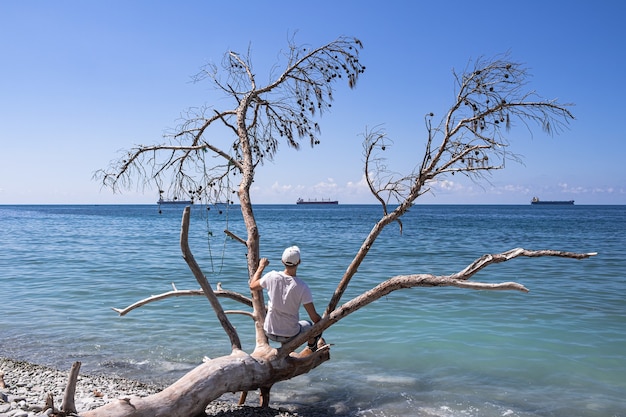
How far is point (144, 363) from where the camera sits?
28.5ft

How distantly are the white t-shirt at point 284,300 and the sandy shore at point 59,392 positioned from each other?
0.96 metres

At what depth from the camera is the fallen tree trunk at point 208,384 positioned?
15.6 ft

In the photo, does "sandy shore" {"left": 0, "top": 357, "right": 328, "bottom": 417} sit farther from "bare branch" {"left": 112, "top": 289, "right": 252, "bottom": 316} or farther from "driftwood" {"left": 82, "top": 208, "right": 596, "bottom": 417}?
"bare branch" {"left": 112, "top": 289, "right": 252, "bottom": 316}

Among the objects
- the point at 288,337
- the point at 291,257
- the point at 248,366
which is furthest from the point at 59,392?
the point at 291,257

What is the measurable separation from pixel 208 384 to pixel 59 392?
8.16ft

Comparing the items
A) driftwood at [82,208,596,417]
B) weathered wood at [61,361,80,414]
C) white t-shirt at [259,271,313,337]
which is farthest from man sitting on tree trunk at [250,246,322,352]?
weathered wood at [61,361,80,414]

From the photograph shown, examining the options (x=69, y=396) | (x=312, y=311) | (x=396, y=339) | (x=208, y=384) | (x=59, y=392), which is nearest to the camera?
(x=69, y=396)

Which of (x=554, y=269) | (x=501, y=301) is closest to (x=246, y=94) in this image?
(x=501, y=301)

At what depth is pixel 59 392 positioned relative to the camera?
6.59 meters

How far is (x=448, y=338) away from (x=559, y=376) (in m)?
2.40

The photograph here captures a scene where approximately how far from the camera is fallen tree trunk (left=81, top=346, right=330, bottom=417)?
4754mm

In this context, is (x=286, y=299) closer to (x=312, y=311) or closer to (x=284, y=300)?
(x=284, y=300)

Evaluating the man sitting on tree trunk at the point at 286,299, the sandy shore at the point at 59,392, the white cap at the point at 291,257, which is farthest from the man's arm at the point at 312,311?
the sandy shore at the point at 59,392

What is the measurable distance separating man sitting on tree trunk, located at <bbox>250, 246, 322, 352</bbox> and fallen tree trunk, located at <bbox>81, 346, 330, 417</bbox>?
0.35 m
